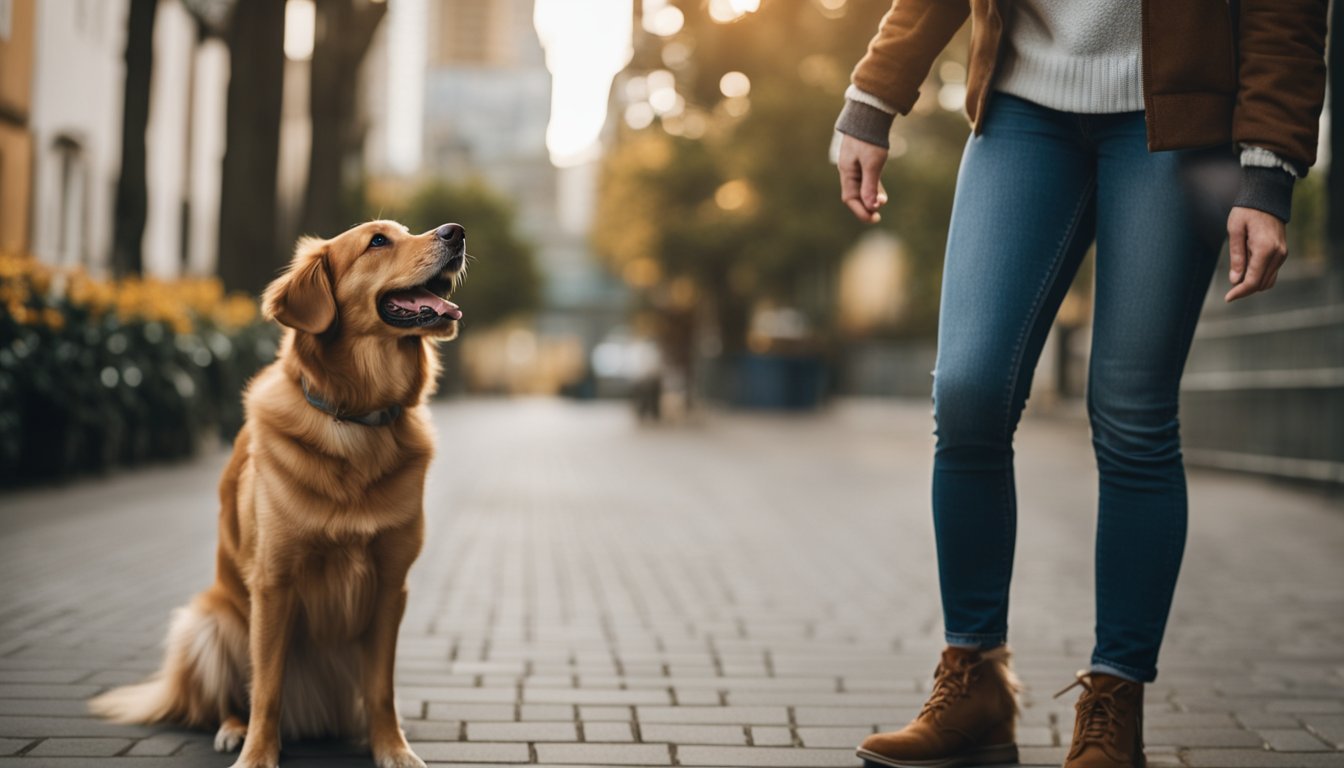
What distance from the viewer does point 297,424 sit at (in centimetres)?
281

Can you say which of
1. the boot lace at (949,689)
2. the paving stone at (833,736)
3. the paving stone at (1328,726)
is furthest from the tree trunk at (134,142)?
the paving stone at (1328,726)

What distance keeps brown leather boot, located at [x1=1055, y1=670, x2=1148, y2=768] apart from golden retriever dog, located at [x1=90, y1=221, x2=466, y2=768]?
135cm

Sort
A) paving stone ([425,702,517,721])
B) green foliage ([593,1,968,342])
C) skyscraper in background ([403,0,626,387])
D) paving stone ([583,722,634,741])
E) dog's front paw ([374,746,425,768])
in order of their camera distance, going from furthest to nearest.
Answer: skyscraper in background ([403,0,626,387]), green foliage ([593,1,968,342]), paving stone ([425,702,517,721]), paving stone ([583,722,634,741]), dog's front paw ([374,746,425,768])

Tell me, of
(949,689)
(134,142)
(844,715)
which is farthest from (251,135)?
(949,689)

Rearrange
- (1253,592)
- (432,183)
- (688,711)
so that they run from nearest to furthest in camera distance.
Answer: (688,711)
(1253,592)
(432,183)

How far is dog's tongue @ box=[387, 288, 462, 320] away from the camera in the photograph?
2773mm

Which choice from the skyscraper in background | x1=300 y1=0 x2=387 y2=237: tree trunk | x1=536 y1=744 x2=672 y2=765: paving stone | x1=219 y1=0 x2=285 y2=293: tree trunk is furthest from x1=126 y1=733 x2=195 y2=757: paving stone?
the skyscraper in background

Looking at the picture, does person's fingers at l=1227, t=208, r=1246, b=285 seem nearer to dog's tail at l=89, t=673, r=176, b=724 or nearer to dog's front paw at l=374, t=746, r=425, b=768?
dog's front paw at l=374, t=746, r=425, b=768

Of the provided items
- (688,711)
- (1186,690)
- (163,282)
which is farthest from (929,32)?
(163,282)

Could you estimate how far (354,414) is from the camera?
2836 millimetres

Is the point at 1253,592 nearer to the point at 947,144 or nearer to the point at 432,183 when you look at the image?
the point at 947,144

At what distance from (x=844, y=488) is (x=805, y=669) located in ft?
22.6

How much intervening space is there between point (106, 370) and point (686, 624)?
594 centimetres

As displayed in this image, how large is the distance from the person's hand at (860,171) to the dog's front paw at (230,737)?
5.65 feet
